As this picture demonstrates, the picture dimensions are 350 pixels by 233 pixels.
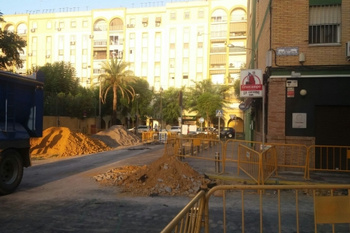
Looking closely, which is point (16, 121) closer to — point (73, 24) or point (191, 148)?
point (191, 148)

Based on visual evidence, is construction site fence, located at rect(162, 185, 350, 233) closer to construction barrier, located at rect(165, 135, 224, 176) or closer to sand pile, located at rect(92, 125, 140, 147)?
construction barrier, located at rect(165, 135, 224, 176)

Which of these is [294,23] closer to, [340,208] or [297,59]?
[297,59]

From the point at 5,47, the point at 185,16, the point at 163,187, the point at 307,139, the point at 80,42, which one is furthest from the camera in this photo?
the point at 80,42

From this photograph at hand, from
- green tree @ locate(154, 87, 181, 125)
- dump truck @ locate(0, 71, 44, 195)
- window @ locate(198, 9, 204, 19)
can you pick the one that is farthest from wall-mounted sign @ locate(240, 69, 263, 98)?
window @ locate(198, 9, 204, 19)

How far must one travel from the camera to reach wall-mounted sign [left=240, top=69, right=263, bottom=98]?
37.7 ft

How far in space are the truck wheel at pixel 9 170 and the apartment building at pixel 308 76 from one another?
329 inches

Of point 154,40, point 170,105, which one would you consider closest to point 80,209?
point 170,105

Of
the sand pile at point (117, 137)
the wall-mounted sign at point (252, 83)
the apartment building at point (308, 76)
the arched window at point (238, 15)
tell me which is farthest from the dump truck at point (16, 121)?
the arched window at point (238, 15)

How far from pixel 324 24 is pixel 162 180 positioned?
8.10m

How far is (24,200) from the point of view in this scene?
852 cm

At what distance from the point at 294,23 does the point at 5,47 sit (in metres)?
16.9

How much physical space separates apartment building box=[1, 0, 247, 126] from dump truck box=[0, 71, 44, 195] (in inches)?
2074

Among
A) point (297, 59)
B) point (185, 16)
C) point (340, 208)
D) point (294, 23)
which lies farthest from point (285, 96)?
point (185, 16)

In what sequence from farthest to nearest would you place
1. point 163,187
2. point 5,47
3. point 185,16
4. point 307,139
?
1. point 185,16
2. point 5,47
3. point 307,139
4. point 163,187
